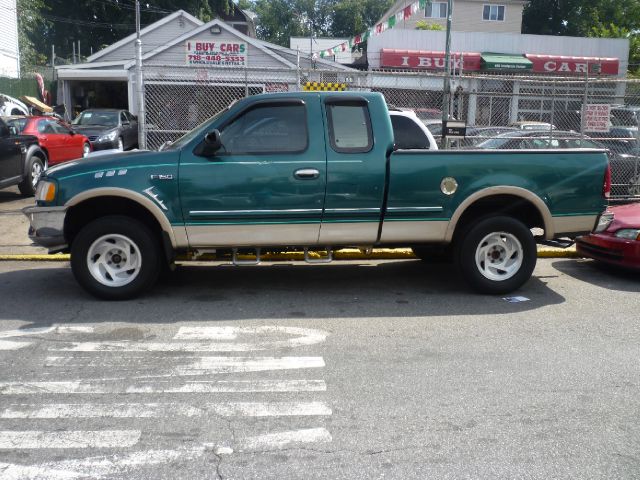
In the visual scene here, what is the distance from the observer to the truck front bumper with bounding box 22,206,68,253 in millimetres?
6215

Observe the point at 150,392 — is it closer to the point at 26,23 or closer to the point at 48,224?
the point at 48,224

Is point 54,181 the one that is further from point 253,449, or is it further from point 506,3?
point 506,3

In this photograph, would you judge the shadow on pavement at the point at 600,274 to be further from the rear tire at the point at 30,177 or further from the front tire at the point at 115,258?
the rear tire at the point at 30,177

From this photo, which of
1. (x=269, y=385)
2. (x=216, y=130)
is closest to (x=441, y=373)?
(x=269, y=385)

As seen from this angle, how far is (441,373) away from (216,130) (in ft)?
10.2

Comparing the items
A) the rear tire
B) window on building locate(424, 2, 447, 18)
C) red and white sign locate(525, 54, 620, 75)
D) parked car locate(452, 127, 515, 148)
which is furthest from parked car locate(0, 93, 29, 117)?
window on building locate(424, 2, 447, 18)

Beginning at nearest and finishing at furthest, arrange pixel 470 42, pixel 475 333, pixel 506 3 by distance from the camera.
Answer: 1. pixel 475 333
2. pixel 470 42
3. pixel 506 3

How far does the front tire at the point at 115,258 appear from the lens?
20.8 feet

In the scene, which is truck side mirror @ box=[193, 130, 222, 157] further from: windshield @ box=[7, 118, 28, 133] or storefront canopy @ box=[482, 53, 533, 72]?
storefront canopy @ box=[482, 53, 533, 72]

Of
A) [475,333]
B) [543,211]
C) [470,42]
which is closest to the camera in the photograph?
[475,333]

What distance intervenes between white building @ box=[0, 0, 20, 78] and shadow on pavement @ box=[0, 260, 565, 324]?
26.3m

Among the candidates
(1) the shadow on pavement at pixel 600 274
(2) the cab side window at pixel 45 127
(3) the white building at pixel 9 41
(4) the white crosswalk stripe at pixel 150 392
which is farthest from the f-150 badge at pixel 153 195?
(3) the white building at pixel 9 41

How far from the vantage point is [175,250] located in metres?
6.50

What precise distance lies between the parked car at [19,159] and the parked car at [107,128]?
4.87 m
